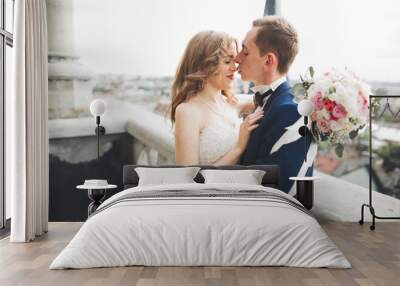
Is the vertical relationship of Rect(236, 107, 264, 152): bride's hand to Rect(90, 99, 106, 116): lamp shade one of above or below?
below

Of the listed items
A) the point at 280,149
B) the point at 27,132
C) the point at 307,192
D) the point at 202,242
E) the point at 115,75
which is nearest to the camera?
the point at 202,242

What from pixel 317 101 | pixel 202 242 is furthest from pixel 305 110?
pixel 202 242

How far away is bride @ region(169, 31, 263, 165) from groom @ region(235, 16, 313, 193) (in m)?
0.14

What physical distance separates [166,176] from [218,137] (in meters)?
0.98

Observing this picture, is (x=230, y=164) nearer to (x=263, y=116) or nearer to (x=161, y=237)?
(x=263, y=116)

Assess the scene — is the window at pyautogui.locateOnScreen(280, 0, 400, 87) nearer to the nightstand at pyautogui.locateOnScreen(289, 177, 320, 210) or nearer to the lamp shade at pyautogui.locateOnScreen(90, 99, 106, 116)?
the nightstand at pyautogui.locateOnScreen(289, 177, 320, 210)

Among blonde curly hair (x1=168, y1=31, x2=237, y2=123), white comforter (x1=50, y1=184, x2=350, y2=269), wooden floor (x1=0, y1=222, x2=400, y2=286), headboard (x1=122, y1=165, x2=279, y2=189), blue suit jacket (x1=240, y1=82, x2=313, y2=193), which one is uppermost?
blonde curly hair (x1=168, y1=31, x2=237, y2=123)

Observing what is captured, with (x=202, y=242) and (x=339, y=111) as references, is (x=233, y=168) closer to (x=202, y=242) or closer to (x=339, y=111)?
(x=339, y=111)

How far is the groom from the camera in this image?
23.7ft

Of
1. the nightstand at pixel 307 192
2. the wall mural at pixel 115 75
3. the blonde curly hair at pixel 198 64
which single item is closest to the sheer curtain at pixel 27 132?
the wall mural at pixel 115 75

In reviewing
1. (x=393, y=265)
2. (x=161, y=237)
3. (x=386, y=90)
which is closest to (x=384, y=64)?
(x=386, y=90)

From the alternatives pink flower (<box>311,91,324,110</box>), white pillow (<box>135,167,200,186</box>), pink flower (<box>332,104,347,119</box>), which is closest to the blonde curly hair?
white pillow (<box>135,167,200,186</box>)

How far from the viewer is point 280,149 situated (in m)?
7.23

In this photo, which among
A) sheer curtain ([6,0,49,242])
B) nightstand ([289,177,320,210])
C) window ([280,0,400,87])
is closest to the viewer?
sheer curtain ([6,0,49,242])
